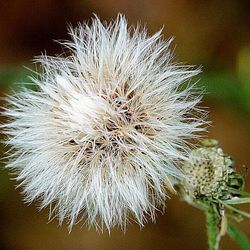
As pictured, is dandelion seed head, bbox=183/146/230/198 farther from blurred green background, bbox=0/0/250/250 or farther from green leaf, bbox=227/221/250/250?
blurred green background, bbox=0/0/250/250

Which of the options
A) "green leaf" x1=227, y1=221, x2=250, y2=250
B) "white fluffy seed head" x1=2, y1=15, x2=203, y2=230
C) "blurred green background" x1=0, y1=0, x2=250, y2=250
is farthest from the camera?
"blurred green background" x1=0, y1=0, x2=250, y2=250

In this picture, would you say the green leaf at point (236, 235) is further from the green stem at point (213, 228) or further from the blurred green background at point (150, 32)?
the blurred green background at point (150, 32)

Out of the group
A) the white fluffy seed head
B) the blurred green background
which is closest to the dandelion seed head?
the white fluffy seed head

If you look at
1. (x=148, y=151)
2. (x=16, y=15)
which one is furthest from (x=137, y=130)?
(x=16, y=15)

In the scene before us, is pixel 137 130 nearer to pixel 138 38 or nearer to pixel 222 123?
pixel 138 38

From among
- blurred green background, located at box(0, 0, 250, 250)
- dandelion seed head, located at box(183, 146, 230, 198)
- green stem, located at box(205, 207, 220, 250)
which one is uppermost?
blurred green background, located at box(0, 0, 250, 250)

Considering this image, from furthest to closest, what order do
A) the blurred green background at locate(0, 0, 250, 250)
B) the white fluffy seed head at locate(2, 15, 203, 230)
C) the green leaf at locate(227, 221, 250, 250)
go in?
the blurred green background at locate(0, 0, 250, 250) → the green leaf at locate(227, 221, 250, 250) → the white fluffy seed head at locate(2, 15, 203, 230)

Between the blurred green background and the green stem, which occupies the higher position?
the blurred green background
